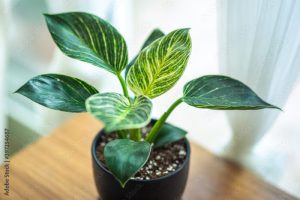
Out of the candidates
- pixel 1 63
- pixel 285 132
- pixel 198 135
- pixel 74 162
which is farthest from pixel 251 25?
pixel 1 63

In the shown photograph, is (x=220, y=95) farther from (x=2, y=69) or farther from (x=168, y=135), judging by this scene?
(x=2, y=69)

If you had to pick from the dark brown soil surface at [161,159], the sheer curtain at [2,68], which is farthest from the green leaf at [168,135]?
the sheer curtain at [2,68]

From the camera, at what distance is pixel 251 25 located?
2.68 feet

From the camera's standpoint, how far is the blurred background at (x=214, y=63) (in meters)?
0.81

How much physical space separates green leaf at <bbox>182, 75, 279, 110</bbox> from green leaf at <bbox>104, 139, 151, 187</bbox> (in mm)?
127

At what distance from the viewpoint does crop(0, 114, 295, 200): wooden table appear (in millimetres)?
962

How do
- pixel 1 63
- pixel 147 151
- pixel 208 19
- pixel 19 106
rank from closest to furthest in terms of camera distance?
pixel 147 151 < pixel 208 19 < pixel 1 63 < pixel 19 106

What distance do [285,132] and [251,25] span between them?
324mm

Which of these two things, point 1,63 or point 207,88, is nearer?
point 207,88

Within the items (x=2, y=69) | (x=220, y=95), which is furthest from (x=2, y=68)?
(x=220, y=95)

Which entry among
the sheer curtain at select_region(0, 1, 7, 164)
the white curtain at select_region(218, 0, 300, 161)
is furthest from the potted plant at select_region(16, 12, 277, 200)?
the sheer curtain at select_region(0, 1, 7, 164)

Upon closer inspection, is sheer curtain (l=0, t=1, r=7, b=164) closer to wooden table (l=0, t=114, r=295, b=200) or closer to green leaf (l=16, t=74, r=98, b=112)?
wooden table (l=0, t=114, r=295, b=200)

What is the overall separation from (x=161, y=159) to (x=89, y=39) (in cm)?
32

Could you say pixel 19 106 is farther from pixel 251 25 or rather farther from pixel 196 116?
pixel 251 25
